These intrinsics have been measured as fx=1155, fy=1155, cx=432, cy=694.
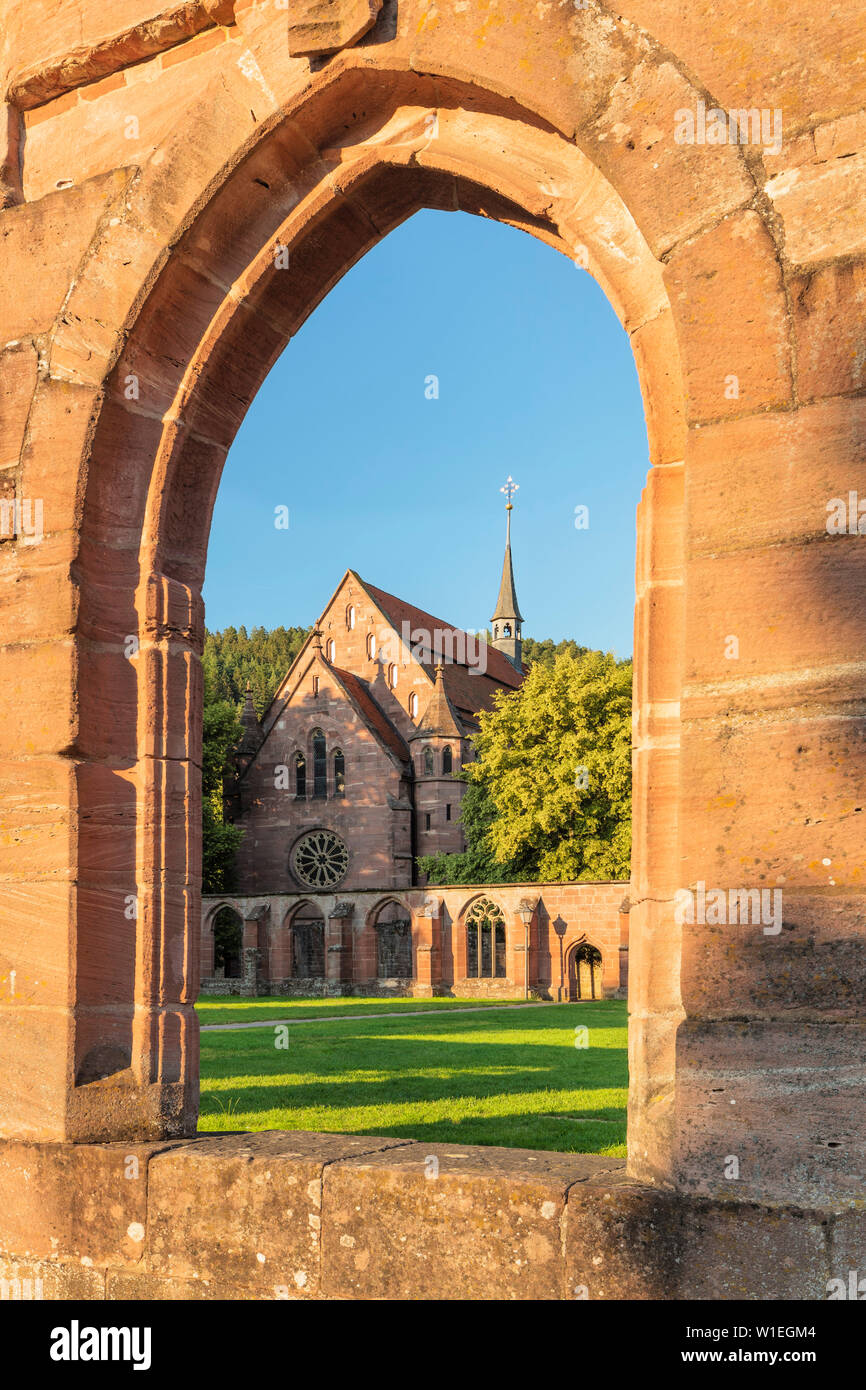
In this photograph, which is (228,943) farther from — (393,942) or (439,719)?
(439,719)

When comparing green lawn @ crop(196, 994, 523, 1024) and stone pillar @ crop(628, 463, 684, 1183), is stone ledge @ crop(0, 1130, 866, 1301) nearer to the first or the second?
stone pillar @ crop(628, 463, 684, 1183)

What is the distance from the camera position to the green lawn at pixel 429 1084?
6430 millimetres

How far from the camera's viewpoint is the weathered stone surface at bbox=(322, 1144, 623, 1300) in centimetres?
270

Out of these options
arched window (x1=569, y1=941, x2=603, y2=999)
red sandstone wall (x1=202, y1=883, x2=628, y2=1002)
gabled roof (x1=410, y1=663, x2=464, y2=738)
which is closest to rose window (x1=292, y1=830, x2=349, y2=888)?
gabled roof (x1=410, y1=663, x2=464, y2=738)

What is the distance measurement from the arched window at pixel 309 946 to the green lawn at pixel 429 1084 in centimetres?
1976

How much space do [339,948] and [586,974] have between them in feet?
23.7

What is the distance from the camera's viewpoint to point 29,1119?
139 inches

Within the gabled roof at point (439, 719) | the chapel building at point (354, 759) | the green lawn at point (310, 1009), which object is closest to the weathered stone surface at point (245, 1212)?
the green lawn at point (310, 1009)

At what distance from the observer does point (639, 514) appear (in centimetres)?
303

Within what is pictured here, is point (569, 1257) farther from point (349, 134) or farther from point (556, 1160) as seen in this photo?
point (349, 134)

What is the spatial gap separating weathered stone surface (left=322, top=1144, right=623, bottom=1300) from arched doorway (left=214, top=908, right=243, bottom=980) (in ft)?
116

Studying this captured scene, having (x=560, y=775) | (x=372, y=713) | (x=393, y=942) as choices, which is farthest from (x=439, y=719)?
(x=560, y=775)

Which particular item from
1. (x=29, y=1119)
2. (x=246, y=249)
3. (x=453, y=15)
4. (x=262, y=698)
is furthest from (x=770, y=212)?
(x=262, y=698)

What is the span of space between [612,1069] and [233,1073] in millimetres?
3318
